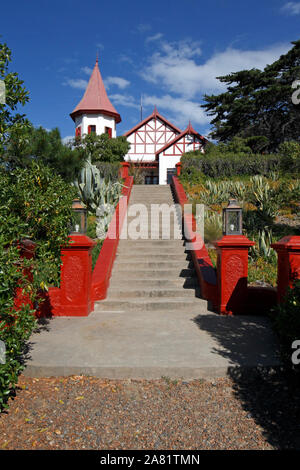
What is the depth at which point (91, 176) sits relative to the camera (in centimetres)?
975

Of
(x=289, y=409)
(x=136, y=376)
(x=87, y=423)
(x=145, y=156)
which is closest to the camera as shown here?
(x=87, y=423)

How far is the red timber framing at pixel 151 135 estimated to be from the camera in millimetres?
30156

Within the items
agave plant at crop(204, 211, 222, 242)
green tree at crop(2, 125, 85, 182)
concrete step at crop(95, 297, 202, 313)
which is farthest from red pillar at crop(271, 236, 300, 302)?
green tree at crop(2, 125, 85, 182)

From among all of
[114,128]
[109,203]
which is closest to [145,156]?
[114,128]

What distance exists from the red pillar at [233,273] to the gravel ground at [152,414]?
6.78 ft

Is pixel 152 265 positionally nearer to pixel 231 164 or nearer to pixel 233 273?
pixel 233 273

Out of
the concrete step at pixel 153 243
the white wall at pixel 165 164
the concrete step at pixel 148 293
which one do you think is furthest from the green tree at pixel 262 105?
the concrete step at pixel 148 293

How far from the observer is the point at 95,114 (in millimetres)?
28672

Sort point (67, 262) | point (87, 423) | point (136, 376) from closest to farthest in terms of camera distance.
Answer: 1. point (87, 423)
2. point (136, 376)
3. point (67, 262)

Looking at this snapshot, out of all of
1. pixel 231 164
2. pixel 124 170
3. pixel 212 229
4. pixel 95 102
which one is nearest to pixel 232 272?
pixel 212 229

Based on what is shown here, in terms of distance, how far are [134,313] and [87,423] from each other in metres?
2.92

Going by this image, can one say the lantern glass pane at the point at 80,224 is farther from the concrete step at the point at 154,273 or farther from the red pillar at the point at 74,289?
the concrete step at the point at 154,273

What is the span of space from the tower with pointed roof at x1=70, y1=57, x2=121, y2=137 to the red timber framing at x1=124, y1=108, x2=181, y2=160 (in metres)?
1.89
